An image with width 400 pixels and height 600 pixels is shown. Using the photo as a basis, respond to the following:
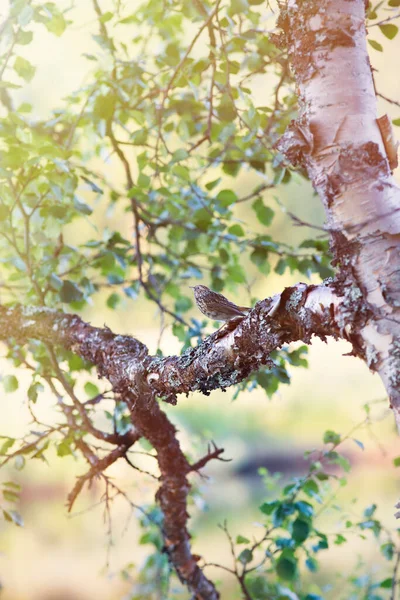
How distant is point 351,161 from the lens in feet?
1.65

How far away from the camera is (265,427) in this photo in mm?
2488

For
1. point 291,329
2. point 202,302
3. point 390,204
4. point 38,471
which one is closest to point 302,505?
point 202,302

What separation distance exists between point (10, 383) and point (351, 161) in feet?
2.82

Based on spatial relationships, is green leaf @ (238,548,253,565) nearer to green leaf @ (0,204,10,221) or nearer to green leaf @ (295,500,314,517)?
green leaf @ (295,500,314,517)

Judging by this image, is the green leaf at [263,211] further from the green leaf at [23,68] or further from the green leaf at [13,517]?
the green leaf at [13,517]

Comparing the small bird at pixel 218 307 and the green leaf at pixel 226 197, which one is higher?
the green leaf at pixel 226 197

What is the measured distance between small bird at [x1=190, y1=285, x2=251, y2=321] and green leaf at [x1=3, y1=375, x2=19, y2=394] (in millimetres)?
469

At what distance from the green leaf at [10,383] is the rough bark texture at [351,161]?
31.2 inches

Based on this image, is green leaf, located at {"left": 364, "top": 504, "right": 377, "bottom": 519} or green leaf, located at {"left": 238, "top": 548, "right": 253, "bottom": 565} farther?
green leaf, located at {"left": 364, "top": 504, "right": 377, "bottom": 519}

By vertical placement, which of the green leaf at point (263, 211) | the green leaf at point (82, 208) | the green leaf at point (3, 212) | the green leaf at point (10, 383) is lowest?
the green leaf at point (10, 383)

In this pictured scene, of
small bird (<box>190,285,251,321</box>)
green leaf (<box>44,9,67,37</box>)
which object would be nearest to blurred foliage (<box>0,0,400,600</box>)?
green leaf (<box>44,9,67,37</box>)

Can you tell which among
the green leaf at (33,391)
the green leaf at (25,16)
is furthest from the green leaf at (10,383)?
the green leaf at (25,16)

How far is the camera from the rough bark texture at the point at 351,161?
0.45m

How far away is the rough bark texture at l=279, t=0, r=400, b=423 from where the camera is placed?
1.46 ft
